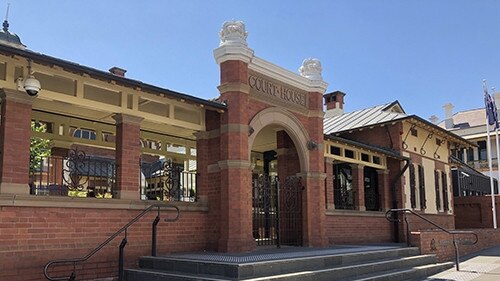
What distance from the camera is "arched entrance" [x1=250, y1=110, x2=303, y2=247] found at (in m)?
12.0

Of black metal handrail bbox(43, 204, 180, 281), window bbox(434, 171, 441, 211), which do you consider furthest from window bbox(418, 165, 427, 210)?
black metal handrail bbox(43, 204, 180, 281)

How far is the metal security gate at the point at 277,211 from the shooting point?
1195 cm

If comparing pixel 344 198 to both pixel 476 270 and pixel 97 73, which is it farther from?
pixel 97 73

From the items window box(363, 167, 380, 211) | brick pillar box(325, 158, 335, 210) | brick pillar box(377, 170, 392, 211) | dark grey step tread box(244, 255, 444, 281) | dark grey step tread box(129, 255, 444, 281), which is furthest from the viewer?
window box(363, 167, 380, 211)

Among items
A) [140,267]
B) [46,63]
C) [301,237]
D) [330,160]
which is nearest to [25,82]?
[46,63]

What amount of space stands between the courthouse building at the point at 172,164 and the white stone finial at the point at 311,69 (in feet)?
0.11

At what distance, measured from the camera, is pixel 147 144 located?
47.1 ft

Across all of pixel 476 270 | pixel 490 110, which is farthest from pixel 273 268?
pixel 490 110

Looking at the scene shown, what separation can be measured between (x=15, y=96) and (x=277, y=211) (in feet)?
21.4

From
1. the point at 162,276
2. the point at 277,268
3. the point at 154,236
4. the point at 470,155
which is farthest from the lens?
the point at 470,155

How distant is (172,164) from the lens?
490 inches

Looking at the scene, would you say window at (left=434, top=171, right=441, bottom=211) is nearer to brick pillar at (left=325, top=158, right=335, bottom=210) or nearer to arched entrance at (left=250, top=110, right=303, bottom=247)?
brick pillar at (left=325, top=158, right=335, bottom=210)

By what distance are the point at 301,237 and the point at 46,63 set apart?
7.47 meters

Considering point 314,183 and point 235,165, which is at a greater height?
point 235,165
